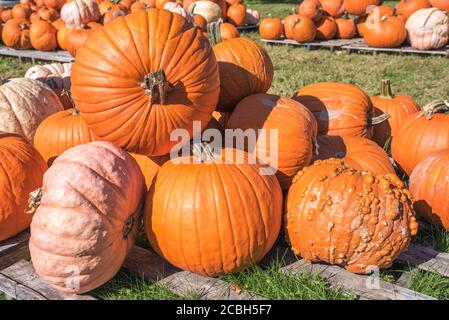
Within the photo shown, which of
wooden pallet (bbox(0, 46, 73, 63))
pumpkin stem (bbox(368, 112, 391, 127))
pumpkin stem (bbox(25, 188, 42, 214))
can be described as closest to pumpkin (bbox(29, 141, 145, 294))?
pumpkin stem (bbox(25, 188, 42, 214))

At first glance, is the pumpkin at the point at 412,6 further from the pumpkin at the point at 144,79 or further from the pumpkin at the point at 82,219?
the pumpkin at the point at 82,219

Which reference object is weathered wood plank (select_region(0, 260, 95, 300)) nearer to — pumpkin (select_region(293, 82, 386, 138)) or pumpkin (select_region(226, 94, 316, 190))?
pumpkin (select_region(226, 94, 316, 190))

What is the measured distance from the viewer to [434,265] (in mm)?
2387

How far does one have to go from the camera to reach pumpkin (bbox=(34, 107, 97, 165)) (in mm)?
2906

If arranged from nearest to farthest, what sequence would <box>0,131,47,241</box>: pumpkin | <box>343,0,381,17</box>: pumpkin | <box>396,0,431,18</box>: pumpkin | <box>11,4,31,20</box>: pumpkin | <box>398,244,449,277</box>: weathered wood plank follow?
<box>398,244,449,277</box>: weathered wood plank, <box>0,131,47,241</box>: pumpkin, <box>396,0,431,18</box>: pumpkin, <box>343,0,381,17</box>: pumpkin, <box>11,4,31,20</box>: pumpkin

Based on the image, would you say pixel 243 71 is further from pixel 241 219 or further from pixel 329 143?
pixel 241 219

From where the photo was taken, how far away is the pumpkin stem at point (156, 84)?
2188 millimetres

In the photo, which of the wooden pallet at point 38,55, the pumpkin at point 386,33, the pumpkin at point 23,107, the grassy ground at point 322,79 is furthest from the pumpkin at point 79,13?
the pumpkin at point 23,107

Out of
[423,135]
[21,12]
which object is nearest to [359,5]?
[423,135]

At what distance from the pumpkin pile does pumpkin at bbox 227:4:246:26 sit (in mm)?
1775

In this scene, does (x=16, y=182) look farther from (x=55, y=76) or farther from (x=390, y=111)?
(x=390, y=111)

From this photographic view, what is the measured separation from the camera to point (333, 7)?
31.9ft

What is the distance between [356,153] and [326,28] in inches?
281

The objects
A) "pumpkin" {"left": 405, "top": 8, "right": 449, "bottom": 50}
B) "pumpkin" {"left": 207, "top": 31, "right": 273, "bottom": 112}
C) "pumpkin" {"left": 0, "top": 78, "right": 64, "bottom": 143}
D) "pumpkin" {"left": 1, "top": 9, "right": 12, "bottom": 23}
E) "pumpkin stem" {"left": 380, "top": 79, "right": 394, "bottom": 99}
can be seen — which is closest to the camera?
"pumpkin" {"left": 207, "top": 31, "right": 273, "bottom": 112}
